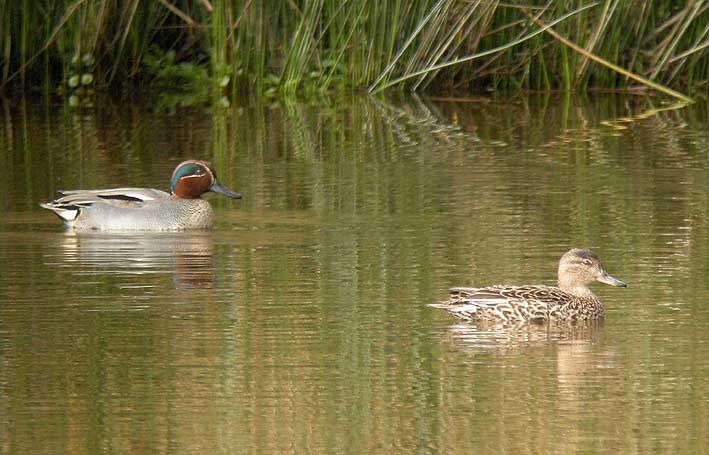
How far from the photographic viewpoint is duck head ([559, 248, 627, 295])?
862 cm

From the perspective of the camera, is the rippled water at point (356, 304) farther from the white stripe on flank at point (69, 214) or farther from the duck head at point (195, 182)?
the duck head at point (195, 182)

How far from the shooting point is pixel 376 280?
9.52 m

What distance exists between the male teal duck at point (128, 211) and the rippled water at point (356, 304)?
15 centimetres

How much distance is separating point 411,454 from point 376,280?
3.35 metres

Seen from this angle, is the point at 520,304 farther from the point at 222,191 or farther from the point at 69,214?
the point at 222,191

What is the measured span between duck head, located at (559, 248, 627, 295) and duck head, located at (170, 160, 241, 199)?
417 cm

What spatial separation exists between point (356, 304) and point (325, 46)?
13.2 metres

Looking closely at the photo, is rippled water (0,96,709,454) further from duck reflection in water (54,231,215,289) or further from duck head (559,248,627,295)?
duck head (559,248,627,295)

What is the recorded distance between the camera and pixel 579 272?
8.64m

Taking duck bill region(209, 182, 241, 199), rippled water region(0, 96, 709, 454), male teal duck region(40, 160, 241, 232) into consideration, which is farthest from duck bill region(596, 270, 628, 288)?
duck bill region(209, 182, 241, 199)

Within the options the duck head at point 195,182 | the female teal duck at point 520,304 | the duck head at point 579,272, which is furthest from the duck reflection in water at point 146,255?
the duck head at point 579,272

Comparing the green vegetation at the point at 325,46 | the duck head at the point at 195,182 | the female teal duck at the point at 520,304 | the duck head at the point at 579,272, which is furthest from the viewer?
the green vegetation at the point at 325,46

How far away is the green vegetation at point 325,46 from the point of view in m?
20.0

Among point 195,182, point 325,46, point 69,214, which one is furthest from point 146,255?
point 325,46
